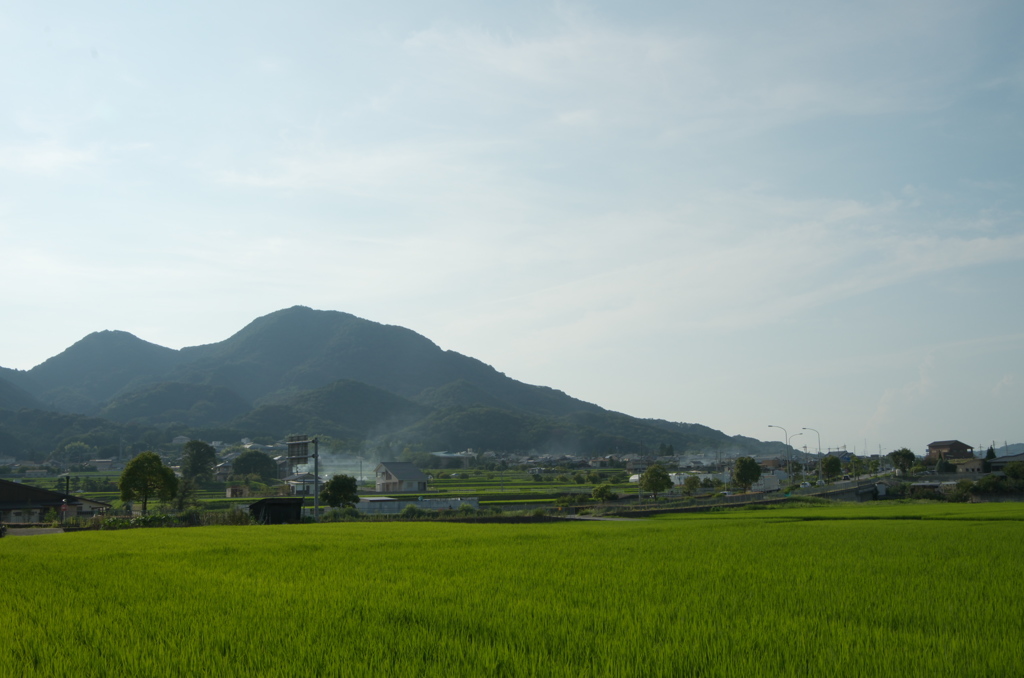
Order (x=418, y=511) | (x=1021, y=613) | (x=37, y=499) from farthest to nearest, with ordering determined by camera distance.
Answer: (x=37, y=499)
(x=418, y=511)
(x=1021, y=613)

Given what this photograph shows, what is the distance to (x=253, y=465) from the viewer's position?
130 metres

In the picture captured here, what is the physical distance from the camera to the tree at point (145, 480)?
60.0 metres

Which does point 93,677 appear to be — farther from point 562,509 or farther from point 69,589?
point 562,509

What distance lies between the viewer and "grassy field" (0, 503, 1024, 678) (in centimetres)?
798

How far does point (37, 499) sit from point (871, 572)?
65.9m

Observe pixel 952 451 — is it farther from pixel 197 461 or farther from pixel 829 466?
pixel 197 461

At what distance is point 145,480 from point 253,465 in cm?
7214

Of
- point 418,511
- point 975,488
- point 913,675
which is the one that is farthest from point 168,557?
point 975,488

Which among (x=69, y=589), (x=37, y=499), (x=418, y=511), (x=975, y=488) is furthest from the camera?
(x=975, y=488)

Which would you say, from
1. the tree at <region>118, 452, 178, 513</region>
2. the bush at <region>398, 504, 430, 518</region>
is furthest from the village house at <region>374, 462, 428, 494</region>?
the bush at <region>398, 504, 430, 518</region>

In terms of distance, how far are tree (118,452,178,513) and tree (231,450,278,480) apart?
69.0 m

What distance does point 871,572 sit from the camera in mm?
14695

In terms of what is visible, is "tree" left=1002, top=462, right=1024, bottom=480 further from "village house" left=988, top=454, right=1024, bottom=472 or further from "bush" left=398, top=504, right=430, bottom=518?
"bush" left=398, top=504, right=430, bottom=518

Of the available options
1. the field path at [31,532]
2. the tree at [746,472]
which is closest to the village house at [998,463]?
the tree at [746,472]
